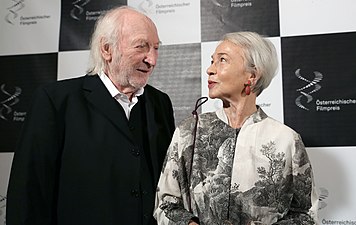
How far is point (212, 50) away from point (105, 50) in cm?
47

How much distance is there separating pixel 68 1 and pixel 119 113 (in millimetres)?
771

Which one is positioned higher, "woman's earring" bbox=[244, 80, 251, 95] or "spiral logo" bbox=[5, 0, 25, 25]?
"spiral logo" bbox=[5, 0, 25, 25]

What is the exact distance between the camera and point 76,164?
4.83 feet

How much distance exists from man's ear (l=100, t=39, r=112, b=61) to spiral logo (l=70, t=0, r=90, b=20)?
19.7 inches

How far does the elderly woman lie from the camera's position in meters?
1.31

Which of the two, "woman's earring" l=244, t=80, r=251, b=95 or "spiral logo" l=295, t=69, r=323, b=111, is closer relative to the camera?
"woman's earring" l=244, t=80, r=251, b=95

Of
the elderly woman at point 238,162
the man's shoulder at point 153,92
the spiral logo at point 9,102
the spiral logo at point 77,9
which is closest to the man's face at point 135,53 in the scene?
the man's shoulder at point 153,92

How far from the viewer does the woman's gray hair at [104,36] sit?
155cm

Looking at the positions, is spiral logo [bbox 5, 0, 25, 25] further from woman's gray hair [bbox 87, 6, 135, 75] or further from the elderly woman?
the elderly woman

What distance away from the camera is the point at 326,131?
172cm

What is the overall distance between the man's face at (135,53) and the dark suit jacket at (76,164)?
0.10 metres

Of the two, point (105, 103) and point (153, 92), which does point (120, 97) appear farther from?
point (153, 92)

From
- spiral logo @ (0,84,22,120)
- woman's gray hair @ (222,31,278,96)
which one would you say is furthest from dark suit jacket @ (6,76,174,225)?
spiral logo @ (0,84,22,120)

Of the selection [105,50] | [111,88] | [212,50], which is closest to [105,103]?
[111,88]
